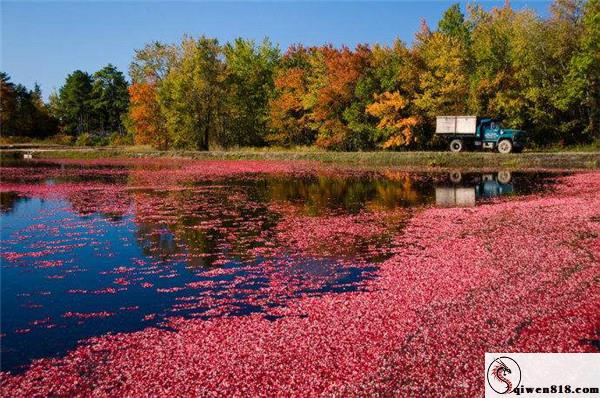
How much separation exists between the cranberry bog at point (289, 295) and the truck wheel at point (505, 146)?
26.5 m

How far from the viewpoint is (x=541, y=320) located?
955 cm

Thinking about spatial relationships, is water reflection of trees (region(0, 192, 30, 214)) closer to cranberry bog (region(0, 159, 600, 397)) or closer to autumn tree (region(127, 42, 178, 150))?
cranberry bog (region(0, 159, 600, 397))

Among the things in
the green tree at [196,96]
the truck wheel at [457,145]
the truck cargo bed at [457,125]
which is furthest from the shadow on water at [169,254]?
the green tree at [196,96]

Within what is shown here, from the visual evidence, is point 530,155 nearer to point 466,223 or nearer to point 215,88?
point 466,223

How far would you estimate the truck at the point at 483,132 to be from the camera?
49.4 m

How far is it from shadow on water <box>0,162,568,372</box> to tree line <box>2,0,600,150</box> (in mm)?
27777

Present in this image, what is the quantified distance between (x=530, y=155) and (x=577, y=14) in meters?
27.6

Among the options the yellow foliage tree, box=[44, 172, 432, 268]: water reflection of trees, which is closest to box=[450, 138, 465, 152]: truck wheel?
the yellow foliage tree

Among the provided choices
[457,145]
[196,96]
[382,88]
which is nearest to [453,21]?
[382,88]

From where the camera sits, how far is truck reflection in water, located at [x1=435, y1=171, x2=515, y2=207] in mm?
25766

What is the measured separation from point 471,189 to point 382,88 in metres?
32.4

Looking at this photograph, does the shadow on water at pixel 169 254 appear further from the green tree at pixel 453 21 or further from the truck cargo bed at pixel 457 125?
the green tree at pixel 453 21

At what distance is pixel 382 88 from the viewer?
6000 centimetres

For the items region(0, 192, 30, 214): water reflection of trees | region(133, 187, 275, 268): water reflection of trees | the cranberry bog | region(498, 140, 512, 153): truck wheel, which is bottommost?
the cranberry bog
